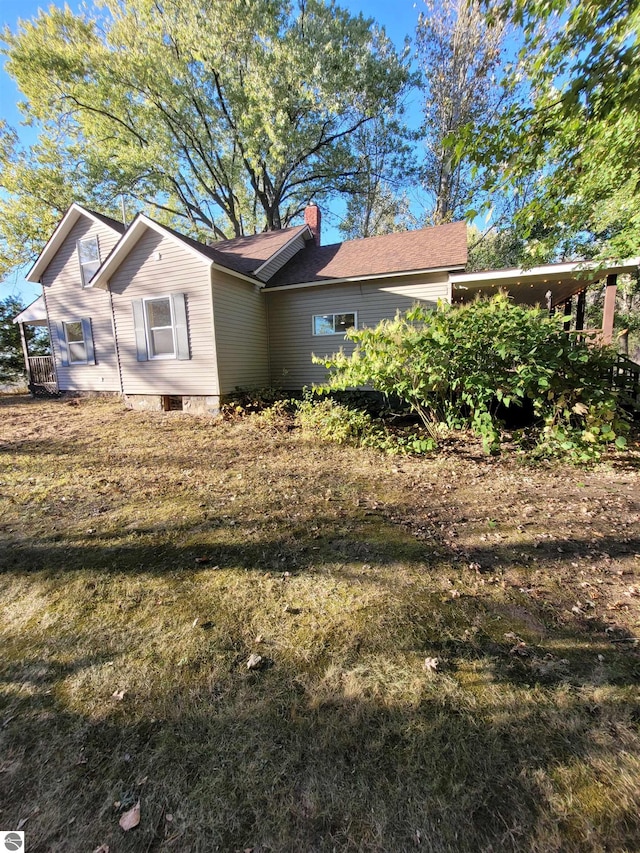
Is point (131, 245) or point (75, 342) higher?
point (131, 245)

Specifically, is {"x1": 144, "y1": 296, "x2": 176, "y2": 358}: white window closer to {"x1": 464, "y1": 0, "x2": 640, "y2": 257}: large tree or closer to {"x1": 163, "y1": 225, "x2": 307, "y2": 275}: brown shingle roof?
{"x1": 163, "y1": 225, "x2": 307, "y2": 275}: brown shingle roof

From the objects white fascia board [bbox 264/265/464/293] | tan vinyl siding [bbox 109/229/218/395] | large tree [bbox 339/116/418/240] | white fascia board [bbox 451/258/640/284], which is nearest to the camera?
white fascia board [bbox 451/258/640/284]

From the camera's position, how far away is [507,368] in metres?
5.43

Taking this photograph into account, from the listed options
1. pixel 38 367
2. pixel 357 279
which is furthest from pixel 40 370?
pixel 357 279

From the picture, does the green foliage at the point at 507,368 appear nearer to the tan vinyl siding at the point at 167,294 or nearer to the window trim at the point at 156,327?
the tan vinyl siding at the point at 167,294

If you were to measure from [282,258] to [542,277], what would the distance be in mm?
7403

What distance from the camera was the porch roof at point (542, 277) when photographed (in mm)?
7502

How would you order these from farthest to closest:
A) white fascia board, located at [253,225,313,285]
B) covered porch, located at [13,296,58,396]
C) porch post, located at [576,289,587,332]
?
covered porch, located at [13,296,58,396] < porch post, located at [576,289,587,332] < white fascia board, located at [253,225,313,285]

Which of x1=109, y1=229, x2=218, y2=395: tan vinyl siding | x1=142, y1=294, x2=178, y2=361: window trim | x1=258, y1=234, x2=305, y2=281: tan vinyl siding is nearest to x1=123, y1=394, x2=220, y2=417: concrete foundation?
x1=109, y1=229, x2=218, y2=395: tan vinyl siding

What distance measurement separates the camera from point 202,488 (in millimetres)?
4457

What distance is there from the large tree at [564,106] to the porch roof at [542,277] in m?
2.62

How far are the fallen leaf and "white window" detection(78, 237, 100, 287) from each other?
13683 millimetres

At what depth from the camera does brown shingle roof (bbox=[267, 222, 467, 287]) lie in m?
9.61

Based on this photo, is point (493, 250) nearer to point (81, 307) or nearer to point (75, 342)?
point (81, 307)
